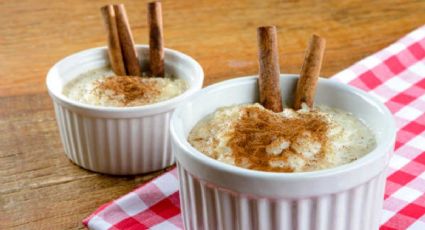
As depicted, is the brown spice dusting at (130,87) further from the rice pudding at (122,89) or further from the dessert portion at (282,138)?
the dessert portion at (282,138)

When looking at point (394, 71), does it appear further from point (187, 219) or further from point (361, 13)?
point (187, 219)

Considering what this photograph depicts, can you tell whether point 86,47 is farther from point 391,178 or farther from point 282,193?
point 282,193

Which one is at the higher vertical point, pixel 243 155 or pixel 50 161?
pixel 243 155

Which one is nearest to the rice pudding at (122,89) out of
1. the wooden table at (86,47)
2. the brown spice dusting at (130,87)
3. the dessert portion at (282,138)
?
the brown spice dusting at (130,87)

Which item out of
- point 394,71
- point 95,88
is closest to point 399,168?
point 394,71

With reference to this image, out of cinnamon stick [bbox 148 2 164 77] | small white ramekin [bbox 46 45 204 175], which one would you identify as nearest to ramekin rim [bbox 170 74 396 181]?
small white ramekin [bbox 46 45 204 175]

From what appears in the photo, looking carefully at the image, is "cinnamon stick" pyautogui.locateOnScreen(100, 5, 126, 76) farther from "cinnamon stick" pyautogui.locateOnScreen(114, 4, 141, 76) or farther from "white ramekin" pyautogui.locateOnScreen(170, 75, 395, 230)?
"white ramekin" pyautogui.locateOnScreen(170, 75, 395, 230)
